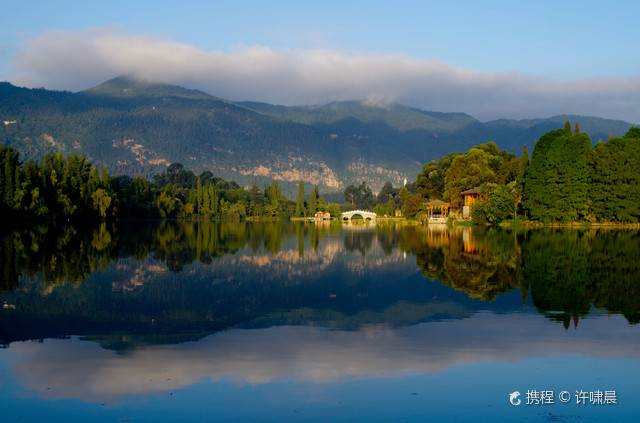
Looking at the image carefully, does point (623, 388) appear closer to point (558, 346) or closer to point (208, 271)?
point (558, 346)

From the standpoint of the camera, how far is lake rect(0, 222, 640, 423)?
10.4 meters

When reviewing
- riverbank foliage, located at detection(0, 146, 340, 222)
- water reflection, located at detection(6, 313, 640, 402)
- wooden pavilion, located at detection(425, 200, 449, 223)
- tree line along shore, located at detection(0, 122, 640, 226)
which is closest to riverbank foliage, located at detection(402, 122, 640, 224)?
tree line along shore, located at detection(0, 122, 640, 226)

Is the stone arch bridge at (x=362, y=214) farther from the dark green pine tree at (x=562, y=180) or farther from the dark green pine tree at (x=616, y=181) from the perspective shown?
the dark green pine tree at (x=616, y=181)

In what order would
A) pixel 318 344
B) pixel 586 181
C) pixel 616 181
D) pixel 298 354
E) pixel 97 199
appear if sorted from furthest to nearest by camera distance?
pixel 97 199 < pixel 586 181 < pixel 616 181 < pixel 318 344 < pixel 298 354

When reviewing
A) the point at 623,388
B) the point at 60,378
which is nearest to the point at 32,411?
the point at 60,378

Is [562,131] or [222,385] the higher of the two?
[562,131]

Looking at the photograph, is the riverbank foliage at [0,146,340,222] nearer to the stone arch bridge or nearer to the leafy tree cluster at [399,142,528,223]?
the stone arch bridge

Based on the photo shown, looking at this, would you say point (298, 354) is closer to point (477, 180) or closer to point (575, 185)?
point (575, 185)

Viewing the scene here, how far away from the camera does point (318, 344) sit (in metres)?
14.4

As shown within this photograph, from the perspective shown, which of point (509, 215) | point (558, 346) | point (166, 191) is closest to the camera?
point (558, 346)

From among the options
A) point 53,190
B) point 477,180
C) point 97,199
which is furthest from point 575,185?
point 97,199

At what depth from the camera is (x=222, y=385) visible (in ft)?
37.1

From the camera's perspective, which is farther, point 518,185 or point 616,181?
point 518,185

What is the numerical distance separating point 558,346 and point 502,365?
6.78ft
